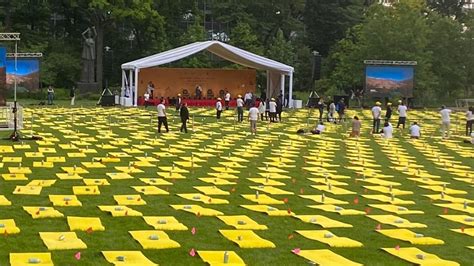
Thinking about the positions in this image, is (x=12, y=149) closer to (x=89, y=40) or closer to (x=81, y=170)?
(x=81, y=170)

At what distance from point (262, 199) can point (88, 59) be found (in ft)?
163

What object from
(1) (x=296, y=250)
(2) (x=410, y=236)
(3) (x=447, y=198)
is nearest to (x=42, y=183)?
(1) (x=296, y=250)

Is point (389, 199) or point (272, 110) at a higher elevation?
point (272, 110)

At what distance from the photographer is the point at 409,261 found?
372 inches

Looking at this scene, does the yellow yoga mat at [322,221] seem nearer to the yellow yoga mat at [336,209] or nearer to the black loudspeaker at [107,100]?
the yellow yoga mat at [336,209]

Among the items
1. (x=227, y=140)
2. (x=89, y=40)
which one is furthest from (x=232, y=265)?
(x=89, y=40)

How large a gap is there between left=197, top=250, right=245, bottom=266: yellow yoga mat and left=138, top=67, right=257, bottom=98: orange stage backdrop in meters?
43.3

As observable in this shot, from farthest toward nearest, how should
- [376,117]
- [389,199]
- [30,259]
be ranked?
[376,117] → [389,199] → [30,259]

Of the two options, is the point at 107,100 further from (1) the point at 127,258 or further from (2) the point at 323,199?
(1) the point at 127,258

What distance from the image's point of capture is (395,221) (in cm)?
1221

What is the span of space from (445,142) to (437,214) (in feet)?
55.7

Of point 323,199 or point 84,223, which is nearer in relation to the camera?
point 84,223

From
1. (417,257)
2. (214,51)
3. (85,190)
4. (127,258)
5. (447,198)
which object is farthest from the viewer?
(214,51)

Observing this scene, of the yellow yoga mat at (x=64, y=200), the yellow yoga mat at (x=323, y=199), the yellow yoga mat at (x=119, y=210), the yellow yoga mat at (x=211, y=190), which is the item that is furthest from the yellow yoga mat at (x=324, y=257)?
the yellow yoga mat at (x=211, y=190)
